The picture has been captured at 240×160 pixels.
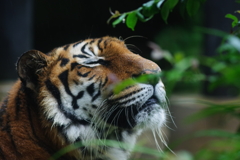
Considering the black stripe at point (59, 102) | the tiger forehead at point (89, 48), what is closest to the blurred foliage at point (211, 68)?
the tiger forehead at point (89, 48)

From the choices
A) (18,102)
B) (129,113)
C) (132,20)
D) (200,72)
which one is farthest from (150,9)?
(18,102)

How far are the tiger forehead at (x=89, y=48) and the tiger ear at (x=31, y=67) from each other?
4.9 inches

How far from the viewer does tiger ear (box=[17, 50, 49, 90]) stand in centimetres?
189

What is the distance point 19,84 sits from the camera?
6.74 feet

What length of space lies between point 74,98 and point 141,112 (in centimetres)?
36

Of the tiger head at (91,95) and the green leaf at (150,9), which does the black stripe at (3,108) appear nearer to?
the tiger head at (91,95)

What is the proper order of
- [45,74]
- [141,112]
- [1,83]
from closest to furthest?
[141,112] < [45,74] < [1,83]

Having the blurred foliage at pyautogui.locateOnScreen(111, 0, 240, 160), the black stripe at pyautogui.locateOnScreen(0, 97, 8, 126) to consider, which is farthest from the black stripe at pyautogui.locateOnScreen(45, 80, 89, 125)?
the blurred foliage at pyautogui.locateOnScreen(111, 0, 240, 160)

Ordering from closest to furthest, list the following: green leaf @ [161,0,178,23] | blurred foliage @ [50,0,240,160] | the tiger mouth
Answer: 1. blurred foliage @ [50,0,240,160]
2. green leaf @ [161,0,178,23]
3. the tiger mouth

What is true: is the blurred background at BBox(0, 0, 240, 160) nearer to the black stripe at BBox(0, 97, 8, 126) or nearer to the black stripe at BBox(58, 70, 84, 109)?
the black stripe at BBox(58, 70, 84, 109)

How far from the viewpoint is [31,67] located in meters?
1.94

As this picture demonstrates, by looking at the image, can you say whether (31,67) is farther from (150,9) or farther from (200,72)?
(200,72)

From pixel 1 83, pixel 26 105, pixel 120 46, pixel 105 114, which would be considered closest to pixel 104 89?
pixel 105 114

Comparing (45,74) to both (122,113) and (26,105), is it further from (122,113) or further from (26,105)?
(122,113)
